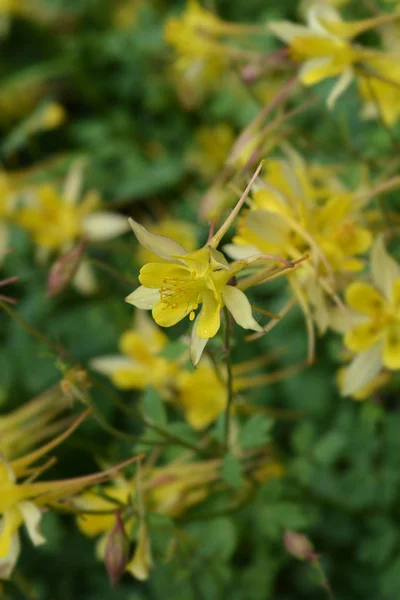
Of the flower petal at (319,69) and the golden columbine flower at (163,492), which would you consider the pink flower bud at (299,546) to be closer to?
the golden columbine flower at (163,492)

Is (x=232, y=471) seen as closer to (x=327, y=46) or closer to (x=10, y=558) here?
(x=10, y=558)

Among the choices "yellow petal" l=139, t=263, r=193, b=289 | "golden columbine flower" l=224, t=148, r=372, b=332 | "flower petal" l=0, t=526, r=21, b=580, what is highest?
"yellow petal" l=139, t=263, r=193, b=289

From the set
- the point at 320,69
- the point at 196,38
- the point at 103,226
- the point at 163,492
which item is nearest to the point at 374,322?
the point at 320,69

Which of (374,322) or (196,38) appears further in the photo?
(196,38)

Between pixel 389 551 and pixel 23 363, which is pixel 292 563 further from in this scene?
pixel 23 363

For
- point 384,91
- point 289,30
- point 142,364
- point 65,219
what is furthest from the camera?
point 65,219

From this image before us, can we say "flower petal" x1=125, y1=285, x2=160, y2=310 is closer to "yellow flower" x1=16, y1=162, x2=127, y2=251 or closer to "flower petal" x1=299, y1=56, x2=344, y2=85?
"flower petal" x1=299, y1=56, x2=344, y2=85

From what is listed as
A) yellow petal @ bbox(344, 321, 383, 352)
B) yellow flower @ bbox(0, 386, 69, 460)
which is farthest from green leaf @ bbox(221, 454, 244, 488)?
yellow flower @ bbox(0, 386, 69, 460)
